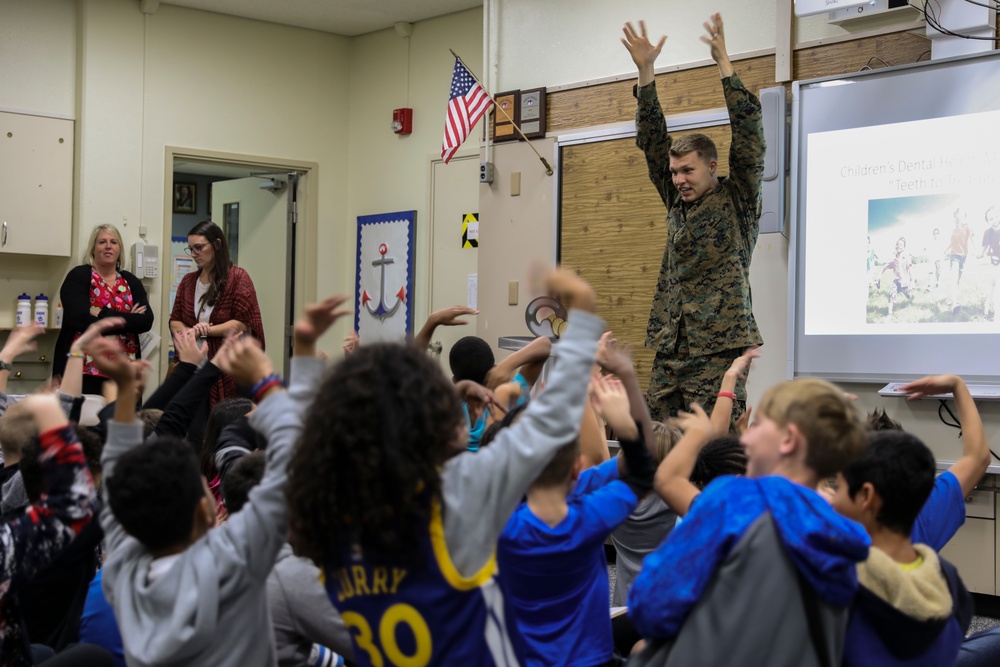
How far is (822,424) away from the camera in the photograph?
1.46 m

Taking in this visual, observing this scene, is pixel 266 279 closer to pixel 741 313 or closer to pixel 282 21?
pixel 282 21

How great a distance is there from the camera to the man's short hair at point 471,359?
2930mm

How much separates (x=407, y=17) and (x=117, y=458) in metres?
5.70

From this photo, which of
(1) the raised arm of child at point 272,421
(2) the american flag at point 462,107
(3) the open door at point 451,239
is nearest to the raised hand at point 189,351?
(1) the raised arm of child at point 272,421

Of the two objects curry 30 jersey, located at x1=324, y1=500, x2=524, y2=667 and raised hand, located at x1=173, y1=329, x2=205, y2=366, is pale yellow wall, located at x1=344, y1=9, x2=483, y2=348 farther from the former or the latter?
curry 30 jersey, located at x1=324, y1=500, x2=524, y2=667

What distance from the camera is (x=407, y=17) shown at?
22.3 feet

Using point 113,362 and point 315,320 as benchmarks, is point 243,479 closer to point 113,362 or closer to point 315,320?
point 113,362

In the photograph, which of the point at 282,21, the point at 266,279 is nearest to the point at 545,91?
the point at 282,21

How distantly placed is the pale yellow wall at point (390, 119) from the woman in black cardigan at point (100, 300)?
5.90ft

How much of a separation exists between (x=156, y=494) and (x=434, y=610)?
44 cm

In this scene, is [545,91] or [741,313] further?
[545,91]

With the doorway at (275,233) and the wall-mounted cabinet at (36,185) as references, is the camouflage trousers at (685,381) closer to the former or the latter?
the doorway at (275,233)

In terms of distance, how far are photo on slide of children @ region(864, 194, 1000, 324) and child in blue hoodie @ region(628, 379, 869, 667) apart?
281 centimetres

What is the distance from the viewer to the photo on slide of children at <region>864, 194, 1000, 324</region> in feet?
12.9
